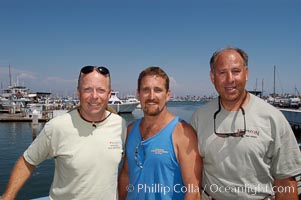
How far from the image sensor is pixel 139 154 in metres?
3.02

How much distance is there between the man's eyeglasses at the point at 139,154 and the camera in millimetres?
2994

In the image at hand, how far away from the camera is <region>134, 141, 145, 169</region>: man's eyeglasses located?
118 inches

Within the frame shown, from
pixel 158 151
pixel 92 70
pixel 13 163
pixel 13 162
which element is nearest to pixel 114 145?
pixel 158 151

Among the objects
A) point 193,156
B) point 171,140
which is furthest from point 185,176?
point 171,140

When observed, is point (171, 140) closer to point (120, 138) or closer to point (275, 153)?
point (120, 138)

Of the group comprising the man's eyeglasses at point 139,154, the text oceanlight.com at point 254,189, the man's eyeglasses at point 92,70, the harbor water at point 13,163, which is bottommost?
the harbor water at point 13,163

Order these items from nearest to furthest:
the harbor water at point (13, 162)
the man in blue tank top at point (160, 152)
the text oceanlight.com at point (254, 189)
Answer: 1. the text oceanlight.com at point (254, 189)
2. the man in blue tank top at point (160, 152)
3. the harbor water at point (13, 162)

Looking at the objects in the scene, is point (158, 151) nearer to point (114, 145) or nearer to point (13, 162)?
point (114, 145)

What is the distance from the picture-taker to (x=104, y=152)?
2.91 m

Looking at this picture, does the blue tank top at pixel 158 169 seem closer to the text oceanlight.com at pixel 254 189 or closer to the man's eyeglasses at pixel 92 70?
the text oceanlight.com at pixel 254 189

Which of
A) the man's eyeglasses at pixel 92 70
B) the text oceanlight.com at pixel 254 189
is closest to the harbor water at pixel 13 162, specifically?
the man's eyeglasses at pixel 92 70

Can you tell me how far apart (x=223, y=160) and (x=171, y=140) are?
60 centimetres

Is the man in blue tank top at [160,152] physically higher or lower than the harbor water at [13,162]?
higher

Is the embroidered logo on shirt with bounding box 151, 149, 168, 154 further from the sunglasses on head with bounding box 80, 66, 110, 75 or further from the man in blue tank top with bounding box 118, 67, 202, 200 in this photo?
the sunglasses on head with bounding box 80, 66, 110, 75
